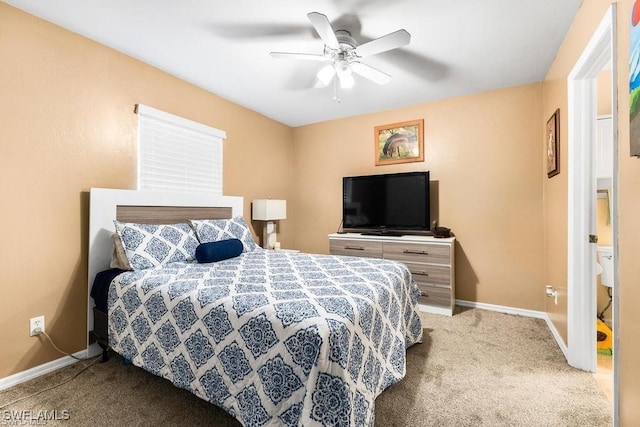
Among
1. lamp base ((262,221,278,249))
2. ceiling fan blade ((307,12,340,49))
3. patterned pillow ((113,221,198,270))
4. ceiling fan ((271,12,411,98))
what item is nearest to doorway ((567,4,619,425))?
ceiling fan ((271,12,411,98))

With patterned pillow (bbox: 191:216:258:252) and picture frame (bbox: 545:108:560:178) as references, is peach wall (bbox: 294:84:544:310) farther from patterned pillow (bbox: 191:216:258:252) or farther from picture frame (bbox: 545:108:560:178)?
patterned pillow (bbox: 191:216:258:252)

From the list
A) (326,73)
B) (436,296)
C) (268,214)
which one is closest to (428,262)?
(436,296)

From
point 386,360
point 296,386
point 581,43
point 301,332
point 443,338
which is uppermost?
point 581,43

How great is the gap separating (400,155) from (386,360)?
2.81 m

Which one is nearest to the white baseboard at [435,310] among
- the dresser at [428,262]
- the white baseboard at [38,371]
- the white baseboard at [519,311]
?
the dresser at [428,262]

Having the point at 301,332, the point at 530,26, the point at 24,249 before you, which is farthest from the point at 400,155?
the point at 24,249

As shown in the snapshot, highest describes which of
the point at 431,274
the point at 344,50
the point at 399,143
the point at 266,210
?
the point at 344,50

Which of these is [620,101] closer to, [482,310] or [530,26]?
[530,26]

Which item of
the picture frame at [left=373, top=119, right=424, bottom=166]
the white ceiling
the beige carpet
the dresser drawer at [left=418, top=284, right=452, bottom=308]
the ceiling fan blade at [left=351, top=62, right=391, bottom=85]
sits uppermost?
the white ceiling

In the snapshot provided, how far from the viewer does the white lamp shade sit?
3.66 m

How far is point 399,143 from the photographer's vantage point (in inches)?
150

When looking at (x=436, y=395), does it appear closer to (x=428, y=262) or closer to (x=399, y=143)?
(x=428, y=262)

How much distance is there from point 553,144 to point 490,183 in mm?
854

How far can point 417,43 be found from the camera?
92.0 inches
